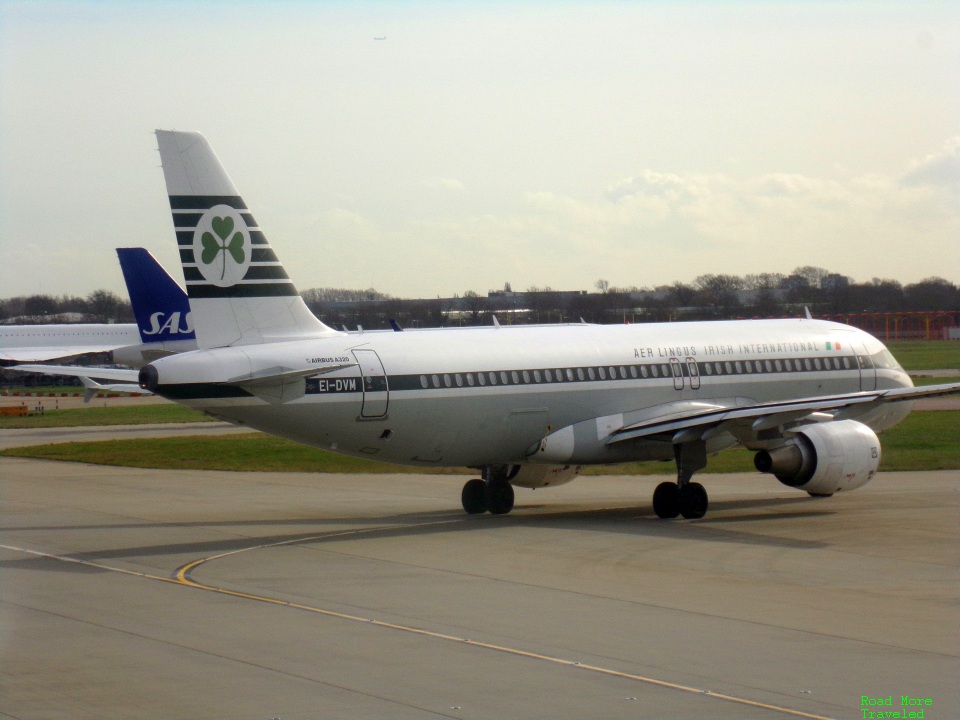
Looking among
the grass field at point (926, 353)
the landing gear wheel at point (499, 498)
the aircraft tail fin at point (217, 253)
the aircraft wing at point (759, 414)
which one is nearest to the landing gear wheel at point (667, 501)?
the aircraft wing at point (759, 414)

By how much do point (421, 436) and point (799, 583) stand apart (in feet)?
30.3

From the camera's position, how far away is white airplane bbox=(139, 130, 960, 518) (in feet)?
79.4

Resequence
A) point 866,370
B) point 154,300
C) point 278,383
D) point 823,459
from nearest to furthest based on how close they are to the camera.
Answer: point 278,383 < point 823,459 < point 866,370 < point 154,300

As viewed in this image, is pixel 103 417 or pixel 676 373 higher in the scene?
pixel 676 373

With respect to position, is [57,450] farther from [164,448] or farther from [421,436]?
[421,436]

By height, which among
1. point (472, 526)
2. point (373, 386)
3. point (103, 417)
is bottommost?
point (472, 526)

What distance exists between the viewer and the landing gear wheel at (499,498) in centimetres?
2873

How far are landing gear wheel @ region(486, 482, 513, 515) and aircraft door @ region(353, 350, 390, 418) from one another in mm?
4509

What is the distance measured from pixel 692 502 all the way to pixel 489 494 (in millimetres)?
4631

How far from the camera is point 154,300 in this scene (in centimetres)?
5497

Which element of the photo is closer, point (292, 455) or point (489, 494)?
point (489, 494)

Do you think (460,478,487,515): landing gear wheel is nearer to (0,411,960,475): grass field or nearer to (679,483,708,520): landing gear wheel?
(679,483,708,520): landing gear wheel

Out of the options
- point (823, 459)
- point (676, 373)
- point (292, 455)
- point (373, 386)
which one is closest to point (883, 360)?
point (676, 373)

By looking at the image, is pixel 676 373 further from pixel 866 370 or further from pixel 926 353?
pixel 926 353
